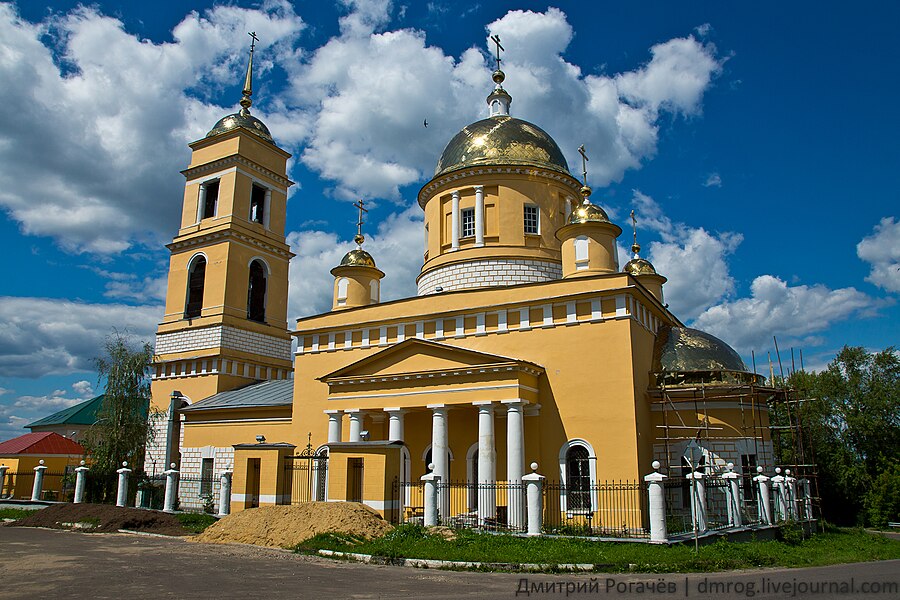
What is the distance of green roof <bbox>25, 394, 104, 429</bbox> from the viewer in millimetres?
45969

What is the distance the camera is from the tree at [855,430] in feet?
94.5

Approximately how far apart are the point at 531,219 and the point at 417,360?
746 cm

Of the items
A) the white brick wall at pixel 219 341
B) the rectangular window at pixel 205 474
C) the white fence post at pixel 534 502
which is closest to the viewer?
the white fence post at pixel 534 502

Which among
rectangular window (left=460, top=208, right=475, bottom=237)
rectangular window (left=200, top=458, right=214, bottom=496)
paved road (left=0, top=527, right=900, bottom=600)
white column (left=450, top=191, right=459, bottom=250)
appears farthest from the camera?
rectangular window (left=200, top=458, right=214, bottom=496)

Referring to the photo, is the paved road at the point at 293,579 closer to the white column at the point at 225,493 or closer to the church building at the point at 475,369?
the church building at the point at 475,369

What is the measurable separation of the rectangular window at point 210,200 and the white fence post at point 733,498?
24.0 meters

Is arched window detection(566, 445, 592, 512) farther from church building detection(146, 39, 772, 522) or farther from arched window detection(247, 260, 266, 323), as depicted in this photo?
arched window detection(247, 260, 266, 323)

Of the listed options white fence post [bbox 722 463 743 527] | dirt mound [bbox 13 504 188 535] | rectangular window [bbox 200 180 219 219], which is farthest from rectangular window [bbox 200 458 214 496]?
white fence post [bbox 722 463 743 527]

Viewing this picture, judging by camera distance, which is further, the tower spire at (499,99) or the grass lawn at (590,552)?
the tower spire at (499,99)

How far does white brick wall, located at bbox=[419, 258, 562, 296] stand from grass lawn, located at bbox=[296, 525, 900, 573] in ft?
33.4

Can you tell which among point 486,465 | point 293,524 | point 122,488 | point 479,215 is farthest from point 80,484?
point 479,215

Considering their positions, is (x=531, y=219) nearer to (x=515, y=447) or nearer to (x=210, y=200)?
(x=515, y=447)

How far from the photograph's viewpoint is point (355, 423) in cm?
2006

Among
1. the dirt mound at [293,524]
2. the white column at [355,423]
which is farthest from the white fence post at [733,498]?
the white column at [355,423]
